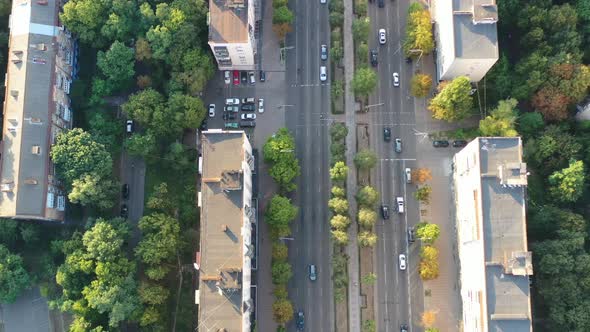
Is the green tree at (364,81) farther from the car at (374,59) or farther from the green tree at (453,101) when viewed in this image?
the green tree at (453,101)

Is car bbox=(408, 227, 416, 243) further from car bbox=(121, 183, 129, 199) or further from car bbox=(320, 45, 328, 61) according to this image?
car bbox=(121, 183, 129, 199)

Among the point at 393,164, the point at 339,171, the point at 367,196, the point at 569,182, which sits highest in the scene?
the point at 393,164

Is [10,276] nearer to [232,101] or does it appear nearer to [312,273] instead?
[232,101]

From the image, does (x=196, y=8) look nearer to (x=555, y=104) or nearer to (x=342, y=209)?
(x=342, y=209)

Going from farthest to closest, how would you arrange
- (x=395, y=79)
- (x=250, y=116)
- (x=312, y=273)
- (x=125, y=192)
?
(x=395, y=79) < (x=250, y=116) < (x=125, y=192) < (x=312, y=273)

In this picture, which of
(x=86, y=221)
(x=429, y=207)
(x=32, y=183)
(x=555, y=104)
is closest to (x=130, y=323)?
(x=86, y=221)

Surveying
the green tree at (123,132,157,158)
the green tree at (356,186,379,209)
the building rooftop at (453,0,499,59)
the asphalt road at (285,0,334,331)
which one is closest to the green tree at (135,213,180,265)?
the green tree at (123,132,157,158)

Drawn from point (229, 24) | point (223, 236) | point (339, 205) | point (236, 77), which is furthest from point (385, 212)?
point (229, 24)
